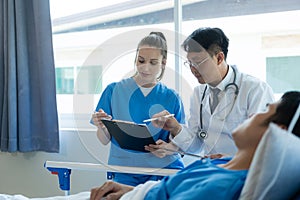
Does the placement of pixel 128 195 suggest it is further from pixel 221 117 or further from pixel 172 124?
pixel 221 117

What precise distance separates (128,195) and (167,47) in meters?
0.80

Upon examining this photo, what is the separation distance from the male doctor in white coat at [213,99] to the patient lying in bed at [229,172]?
18.7 inches

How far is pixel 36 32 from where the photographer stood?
2.50 meters

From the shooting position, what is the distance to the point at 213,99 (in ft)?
5.96

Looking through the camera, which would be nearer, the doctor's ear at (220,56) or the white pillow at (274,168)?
the white pillow at (274,168)

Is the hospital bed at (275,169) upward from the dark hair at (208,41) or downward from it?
downward

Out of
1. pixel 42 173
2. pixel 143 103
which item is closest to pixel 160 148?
pixel 143 103

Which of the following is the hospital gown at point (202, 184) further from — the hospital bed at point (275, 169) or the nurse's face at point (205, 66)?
the nurse's face at point (205, 66)

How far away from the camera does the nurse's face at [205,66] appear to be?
1.75 metres

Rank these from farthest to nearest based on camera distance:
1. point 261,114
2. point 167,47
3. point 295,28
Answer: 1. point 295,28
2. point 167,47
3. point 261,114

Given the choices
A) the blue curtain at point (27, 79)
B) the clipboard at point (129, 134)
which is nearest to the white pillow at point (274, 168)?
the clipboard at point (129, 134)

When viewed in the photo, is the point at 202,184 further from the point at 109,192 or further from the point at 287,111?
the point at 109,192

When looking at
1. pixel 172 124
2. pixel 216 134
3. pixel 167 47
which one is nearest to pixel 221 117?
pixel 216 134

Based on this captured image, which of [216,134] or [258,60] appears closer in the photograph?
[216,134]
